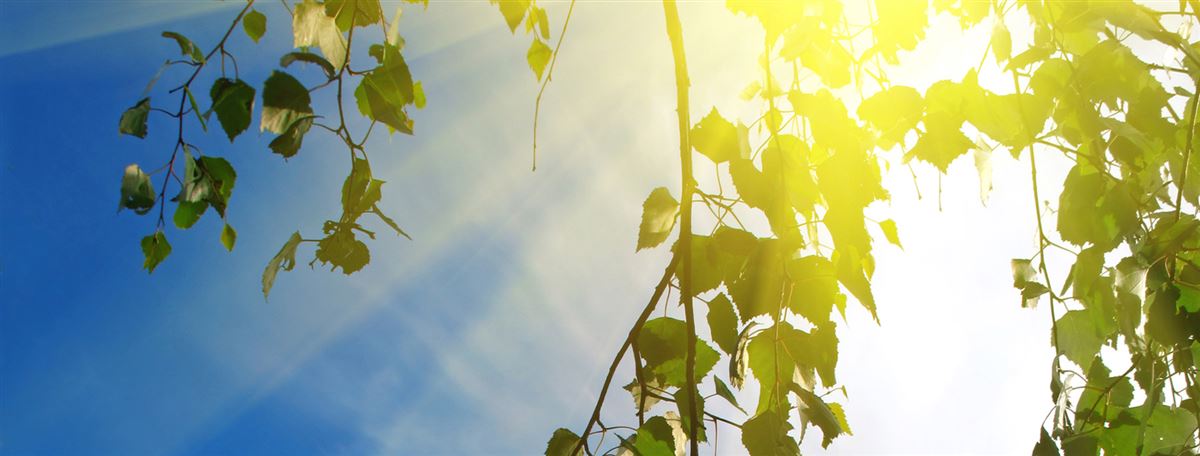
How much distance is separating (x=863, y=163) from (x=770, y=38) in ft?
0.60

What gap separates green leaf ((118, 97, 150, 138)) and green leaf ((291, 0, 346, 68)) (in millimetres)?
233

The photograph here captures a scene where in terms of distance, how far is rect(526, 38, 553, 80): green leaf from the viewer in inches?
42.3

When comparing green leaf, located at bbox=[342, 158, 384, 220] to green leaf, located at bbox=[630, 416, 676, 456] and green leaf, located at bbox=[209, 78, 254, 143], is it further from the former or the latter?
green leaf, located at bbox=[630, 416, 676, 456]

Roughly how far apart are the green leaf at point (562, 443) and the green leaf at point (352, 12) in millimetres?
546

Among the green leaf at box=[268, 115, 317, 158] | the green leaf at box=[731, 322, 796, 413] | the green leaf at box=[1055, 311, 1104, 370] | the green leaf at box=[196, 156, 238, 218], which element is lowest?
the green leaf at box=[731, 322, 796, 413]

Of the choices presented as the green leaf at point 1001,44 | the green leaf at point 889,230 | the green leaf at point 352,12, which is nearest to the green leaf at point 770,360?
the green leaf at point 889,230

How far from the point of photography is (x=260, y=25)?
1.12 meters

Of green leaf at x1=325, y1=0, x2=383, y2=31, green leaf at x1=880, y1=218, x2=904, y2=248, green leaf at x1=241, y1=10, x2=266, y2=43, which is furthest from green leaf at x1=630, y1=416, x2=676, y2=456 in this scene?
green leaf at x1=241, y1=10, x2=266, y2=43

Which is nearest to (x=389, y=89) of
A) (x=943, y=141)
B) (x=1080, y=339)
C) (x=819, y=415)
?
(x=819, y=415)

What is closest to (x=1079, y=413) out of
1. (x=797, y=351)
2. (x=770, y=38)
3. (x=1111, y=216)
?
(x=1111, y=216)

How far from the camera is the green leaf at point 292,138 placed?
76cm

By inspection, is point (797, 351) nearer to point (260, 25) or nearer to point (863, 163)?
point (863, 163)

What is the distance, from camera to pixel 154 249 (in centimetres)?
104

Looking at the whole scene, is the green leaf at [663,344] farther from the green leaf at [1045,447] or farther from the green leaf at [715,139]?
the green leaf at [1045,447]
